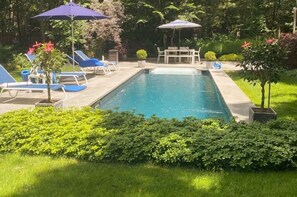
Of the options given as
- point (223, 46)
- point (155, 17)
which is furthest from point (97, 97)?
point (155, 17)

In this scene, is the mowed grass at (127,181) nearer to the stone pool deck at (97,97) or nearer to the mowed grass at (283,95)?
the stone pool deck at (97,97)

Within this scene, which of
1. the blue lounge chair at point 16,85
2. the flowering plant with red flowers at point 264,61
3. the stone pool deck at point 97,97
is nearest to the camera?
the flowering plant with red flowers at point 264,61

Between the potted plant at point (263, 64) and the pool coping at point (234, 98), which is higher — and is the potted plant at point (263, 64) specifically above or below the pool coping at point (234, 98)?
above

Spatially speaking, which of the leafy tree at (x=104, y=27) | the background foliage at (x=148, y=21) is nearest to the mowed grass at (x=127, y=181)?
the leafy tree at (x=104, y=27)

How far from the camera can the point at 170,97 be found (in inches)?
429

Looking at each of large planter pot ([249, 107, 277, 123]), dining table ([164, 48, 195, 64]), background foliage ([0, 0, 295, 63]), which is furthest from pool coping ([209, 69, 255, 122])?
background foliage ([0, 0, 295, 63])

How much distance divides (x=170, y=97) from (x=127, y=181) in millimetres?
7184

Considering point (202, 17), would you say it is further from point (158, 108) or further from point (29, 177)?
point (29, 177)

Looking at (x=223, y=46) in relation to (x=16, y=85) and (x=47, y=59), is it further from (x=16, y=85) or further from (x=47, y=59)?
(x=47, y=59)

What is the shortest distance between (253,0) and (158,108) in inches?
625

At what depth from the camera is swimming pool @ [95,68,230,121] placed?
29.3 feet

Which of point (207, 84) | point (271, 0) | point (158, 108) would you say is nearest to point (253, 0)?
point (271, 0)

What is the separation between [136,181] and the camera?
12.6 feet

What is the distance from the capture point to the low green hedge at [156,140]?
420cm
